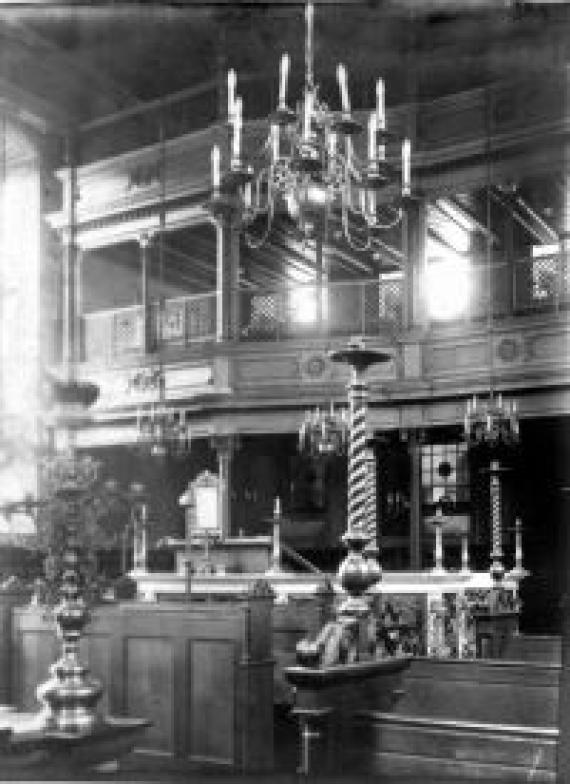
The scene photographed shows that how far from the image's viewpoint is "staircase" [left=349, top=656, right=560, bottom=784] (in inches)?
197

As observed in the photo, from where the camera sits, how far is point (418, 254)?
14484 mm

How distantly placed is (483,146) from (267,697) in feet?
30.5

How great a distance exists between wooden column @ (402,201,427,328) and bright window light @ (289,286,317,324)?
4.65 ft

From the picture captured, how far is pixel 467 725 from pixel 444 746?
152mm

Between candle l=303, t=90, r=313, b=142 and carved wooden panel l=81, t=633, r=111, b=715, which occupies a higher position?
candle l=303, t=90, r=313, b=142

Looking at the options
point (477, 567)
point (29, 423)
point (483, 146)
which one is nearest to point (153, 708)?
point (29, 423)

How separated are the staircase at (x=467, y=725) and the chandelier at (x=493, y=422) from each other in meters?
6.37

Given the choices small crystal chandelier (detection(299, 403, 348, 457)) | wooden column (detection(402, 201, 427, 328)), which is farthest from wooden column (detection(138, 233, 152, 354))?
wooden column (detection(402, 201, 427, 328))

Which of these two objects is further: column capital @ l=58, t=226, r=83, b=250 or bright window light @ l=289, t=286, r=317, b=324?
column capital @ l=58, t=226, r=83, b=250

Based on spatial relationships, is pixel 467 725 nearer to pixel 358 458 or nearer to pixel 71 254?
pixel 358 458

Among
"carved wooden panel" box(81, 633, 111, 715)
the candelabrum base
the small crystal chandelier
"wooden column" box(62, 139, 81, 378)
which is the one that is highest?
"wooden column" box(62, 139, 81, 378)

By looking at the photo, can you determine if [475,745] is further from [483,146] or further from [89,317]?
[89,317]

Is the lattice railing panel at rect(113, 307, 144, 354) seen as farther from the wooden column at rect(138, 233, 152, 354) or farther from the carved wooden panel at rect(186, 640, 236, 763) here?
the carved wooden panel at rect(186, 640, 236, 763)

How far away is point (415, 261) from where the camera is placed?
14.5 metres
